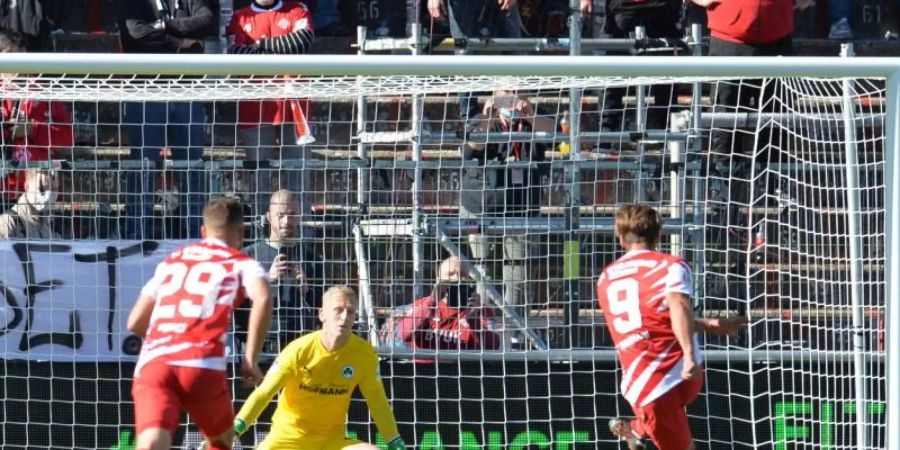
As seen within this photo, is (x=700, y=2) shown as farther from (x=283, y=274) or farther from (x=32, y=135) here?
(x=32, y=135)

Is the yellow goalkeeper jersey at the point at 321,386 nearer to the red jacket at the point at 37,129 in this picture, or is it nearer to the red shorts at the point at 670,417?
the red shorts at the point at 670,417

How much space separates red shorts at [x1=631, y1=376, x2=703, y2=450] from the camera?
21.6ft

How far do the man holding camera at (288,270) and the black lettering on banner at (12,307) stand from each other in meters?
1.24

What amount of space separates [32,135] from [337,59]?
357cm

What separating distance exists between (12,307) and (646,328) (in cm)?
363

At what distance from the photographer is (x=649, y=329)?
654 cm

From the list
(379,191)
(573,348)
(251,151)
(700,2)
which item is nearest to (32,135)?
(251,151)

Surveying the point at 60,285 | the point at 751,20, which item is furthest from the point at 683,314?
the point at 60,285

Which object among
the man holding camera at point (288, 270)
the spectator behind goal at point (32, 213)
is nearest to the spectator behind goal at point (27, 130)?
the spectator behind goal at point (32, 213)

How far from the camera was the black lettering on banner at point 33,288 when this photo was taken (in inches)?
317

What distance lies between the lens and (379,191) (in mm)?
8352

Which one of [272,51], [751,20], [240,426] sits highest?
[751,20]

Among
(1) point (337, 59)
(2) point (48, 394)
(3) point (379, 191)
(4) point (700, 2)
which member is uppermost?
(4) point (700, 2)

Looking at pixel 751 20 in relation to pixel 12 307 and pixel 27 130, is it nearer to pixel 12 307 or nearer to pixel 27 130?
pixel 27 130
